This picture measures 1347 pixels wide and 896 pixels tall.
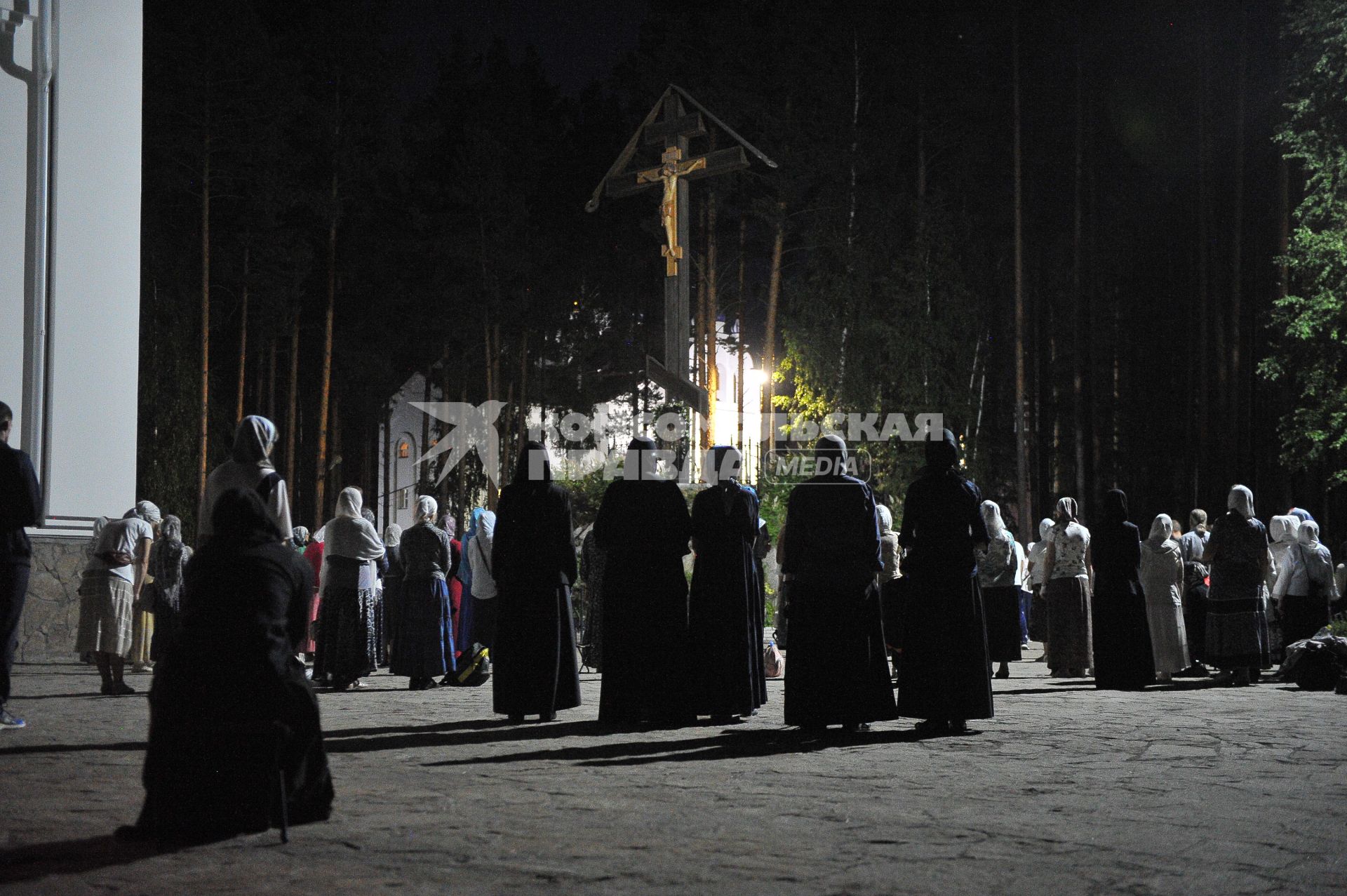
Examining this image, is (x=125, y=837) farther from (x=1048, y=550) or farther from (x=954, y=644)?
(x=1048, y=550)

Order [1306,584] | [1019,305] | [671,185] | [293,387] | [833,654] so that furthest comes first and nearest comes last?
[293,387] < [1019,305] < [671,185] < [1306,584] < [833,654]

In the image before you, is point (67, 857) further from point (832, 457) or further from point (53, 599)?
point (53, 599)

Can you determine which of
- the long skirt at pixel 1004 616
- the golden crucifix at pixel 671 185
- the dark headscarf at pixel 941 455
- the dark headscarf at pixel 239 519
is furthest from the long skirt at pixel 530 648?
the golden crucifix at pixel 671 185

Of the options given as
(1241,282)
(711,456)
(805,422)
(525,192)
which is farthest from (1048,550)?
(525,192)

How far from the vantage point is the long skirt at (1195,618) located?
14961 mm

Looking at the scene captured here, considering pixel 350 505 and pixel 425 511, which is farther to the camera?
pixel 425 511

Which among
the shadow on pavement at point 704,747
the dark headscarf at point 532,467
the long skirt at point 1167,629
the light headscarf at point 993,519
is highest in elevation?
the dark headscarf at point 532,467

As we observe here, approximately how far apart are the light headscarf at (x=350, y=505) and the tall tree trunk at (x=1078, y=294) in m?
25.1

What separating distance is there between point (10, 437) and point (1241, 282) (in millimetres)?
26372

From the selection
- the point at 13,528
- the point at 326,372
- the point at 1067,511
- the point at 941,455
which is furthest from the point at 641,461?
the point at 326,372

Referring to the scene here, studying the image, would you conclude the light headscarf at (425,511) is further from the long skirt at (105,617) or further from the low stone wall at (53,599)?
the low stone wall at (53,599)

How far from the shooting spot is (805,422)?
30.9 m

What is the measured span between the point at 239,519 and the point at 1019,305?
90.3ft

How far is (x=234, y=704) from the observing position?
203 inches
